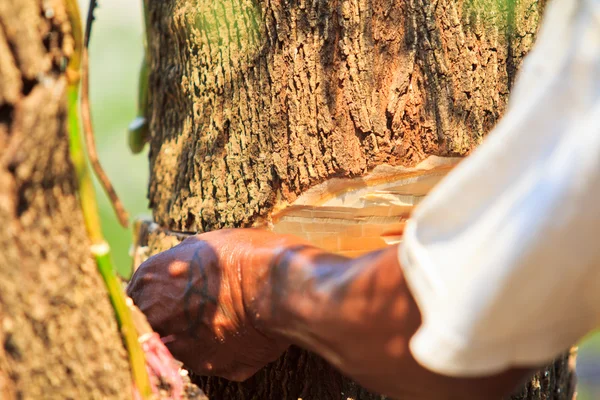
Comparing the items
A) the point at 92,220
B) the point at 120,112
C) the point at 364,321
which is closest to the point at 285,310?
the point at 364,321

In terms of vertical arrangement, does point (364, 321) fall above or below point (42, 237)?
below

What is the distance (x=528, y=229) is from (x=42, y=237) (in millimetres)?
582

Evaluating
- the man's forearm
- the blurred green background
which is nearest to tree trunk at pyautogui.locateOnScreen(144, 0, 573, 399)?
the man's forearm

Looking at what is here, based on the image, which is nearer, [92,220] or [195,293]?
[92,220]

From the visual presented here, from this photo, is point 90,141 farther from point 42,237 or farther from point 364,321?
point 364,321

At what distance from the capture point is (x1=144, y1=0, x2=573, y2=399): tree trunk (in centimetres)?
140

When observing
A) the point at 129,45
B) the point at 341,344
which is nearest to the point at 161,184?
the point at 341,344

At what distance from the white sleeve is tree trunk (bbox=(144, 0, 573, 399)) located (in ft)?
1.95

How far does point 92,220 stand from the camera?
0.89 meters

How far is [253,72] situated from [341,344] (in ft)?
2.35

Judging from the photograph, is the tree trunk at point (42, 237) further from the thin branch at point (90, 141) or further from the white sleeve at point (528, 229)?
the white sleeve at point (528, 229)

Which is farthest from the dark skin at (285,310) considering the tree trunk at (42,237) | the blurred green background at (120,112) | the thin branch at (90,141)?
the blurred green background at (120,112)

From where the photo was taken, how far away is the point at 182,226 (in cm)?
163

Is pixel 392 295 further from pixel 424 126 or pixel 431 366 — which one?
pixel 424 126
